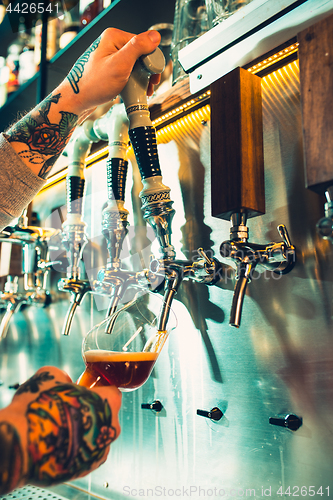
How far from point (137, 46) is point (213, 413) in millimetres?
729

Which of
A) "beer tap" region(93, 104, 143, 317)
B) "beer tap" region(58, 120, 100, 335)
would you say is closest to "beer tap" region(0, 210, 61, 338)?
"beer tap" region(58, 120, 100, 335)

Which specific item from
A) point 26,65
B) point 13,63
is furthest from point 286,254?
point 13,63

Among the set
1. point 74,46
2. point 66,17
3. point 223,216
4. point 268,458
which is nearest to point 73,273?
point 223,216

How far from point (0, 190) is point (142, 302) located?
0.37 m

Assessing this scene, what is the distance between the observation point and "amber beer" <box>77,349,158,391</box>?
57cm

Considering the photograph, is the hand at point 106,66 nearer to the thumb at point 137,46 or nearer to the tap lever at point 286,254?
the thumb at point 137,46

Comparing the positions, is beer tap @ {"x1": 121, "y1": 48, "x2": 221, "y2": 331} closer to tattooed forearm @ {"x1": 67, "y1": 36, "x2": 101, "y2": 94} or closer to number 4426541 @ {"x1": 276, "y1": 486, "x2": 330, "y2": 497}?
tattooed forearm @ {"x1": 67, "y1": 36, "x2": 101, "y2": 94}

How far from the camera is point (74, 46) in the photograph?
1.27m

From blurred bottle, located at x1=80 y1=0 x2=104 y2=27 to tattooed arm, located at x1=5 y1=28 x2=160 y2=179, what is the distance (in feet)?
2.49

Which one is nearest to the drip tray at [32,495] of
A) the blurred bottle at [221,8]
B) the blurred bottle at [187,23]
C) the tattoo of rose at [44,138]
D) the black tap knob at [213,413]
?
the black tap knob at [213,413]

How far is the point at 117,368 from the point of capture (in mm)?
568

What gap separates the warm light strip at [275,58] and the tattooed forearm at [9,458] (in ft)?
2.51

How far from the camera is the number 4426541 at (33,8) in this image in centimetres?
162

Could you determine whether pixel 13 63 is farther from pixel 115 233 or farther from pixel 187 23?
pixel 115 233
